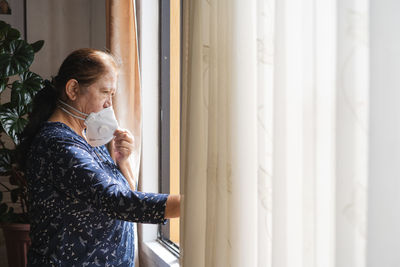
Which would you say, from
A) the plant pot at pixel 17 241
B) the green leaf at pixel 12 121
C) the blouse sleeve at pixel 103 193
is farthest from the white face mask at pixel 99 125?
the plant pot at pixel 17 241

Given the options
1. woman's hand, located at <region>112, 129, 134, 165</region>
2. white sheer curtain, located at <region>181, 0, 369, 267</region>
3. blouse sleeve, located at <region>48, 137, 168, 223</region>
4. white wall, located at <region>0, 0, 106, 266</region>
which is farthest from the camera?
white wall, located at <region>0, 0, 106, 266</region>

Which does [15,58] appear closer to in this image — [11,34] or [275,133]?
[11,34]

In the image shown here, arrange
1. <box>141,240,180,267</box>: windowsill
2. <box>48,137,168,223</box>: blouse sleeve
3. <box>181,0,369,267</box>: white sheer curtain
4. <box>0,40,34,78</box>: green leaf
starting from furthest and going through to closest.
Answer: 1. <box>0,40,34,78</box>: green leaf
2. <box>141,240,180,267</box>: windowsill
3. <box>48,137,168,223</box>: blouse sleeve
4. <box>181,0,369,267</box>: white sheer curtain

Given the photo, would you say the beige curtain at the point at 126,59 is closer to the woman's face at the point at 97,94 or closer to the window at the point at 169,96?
the window at the point at 169,96

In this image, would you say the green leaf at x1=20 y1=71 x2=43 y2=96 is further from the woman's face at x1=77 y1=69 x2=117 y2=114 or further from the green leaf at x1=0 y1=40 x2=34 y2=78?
→ the woman's face at x1=77 y1=69 x2=117 y2=114

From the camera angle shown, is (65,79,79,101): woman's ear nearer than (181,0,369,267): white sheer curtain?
No

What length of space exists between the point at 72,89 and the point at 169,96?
1.04 m

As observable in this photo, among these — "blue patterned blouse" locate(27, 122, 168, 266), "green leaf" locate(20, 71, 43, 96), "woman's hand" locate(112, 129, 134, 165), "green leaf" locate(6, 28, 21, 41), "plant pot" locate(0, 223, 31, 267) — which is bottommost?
"plant pot" locate(0, 223, 31, 267)

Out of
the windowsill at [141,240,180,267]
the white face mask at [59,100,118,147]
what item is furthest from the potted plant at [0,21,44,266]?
the white face mask at [59,100,118,147]

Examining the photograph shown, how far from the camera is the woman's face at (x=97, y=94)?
1.41 meters

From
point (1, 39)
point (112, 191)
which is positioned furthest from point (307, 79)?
point (1, 39)

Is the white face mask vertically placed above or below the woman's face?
below

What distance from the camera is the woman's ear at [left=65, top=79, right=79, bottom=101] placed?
4.62 ft

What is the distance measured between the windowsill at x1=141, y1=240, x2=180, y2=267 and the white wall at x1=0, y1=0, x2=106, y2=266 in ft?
4.31
